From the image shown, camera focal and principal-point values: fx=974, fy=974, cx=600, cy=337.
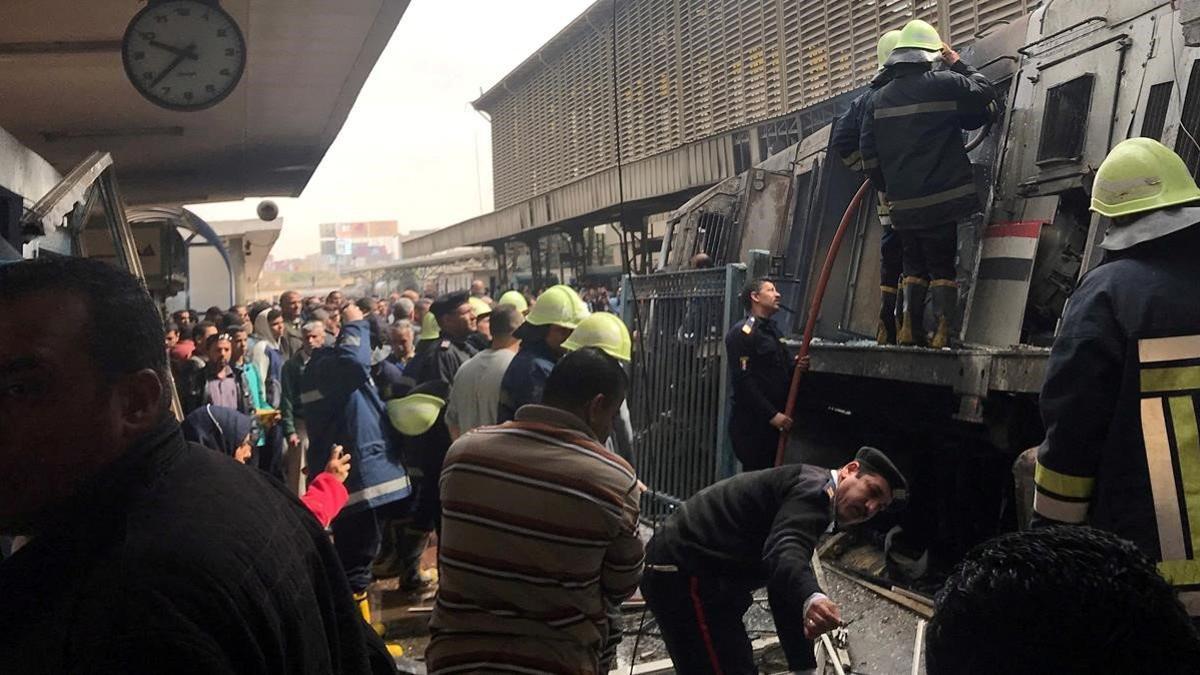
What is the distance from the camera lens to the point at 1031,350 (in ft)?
14.1

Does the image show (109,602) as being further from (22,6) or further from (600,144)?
(600,144)

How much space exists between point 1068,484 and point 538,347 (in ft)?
8.46

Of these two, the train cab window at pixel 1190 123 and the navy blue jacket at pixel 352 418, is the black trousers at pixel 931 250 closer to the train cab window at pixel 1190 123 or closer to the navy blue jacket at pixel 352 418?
the train cab window at pixel 1190 123

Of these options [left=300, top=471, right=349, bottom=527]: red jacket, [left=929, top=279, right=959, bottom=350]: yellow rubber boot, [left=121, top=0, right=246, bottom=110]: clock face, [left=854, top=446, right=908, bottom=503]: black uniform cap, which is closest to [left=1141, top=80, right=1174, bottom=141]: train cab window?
[left=929, top=279, right=959, bottom=350]: yellow rubber boot

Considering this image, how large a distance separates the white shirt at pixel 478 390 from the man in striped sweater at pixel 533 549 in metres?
2.10

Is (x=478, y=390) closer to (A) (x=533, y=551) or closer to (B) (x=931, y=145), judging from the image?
(A) (x=533, y=551)

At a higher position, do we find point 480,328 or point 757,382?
point 480,328

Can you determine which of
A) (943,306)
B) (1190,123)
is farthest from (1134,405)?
(943,306)

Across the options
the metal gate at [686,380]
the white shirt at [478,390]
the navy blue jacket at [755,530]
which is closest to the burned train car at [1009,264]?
the metal gate at [686,380]

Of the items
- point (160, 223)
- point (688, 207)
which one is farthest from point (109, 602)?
point (160, 223)

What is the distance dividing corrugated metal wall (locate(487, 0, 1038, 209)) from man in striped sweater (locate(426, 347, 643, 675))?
674cm

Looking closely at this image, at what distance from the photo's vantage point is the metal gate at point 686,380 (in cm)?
636

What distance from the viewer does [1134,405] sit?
2523 millimetres

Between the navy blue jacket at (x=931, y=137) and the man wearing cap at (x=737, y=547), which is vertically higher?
the navy blue jacket at (x=931, y=137)
